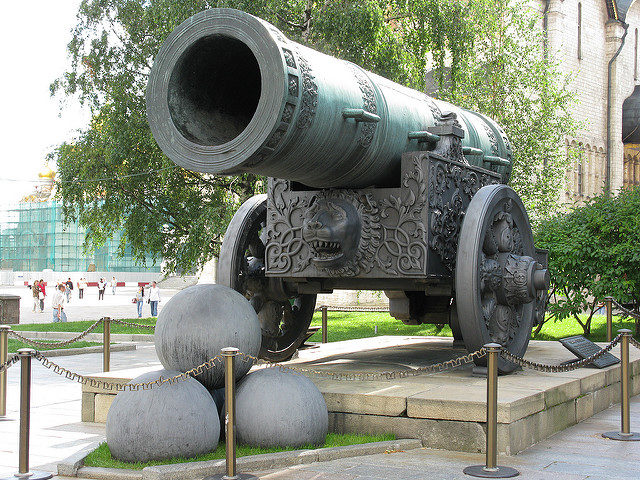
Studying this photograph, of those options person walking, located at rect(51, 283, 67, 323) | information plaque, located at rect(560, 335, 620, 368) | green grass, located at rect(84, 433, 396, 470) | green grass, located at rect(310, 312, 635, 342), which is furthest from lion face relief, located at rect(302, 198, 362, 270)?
person walking, located at rect(51, 283, 67, 323)

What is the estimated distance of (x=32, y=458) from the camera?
5.09 m

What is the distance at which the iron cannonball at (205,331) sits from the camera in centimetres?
520

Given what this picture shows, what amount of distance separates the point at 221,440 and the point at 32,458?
1.18m

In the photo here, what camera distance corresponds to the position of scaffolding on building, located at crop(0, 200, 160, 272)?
6611 centimetres

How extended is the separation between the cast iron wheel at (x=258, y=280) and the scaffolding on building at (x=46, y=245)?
58.6 m

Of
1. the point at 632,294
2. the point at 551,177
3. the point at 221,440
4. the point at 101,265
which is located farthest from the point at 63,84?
the point at 101,265

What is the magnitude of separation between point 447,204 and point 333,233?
0.97m

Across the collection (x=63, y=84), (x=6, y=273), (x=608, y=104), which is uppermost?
(x=608, y=104)

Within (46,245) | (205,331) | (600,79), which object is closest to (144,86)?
(205,331)

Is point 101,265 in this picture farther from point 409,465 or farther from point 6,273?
point 409,465

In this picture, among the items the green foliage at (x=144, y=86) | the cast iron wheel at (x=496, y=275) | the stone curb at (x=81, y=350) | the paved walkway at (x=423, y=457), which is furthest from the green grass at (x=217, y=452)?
the green foliage at (x=144, y=86)

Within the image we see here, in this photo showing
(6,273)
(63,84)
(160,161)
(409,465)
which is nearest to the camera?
(409,465)

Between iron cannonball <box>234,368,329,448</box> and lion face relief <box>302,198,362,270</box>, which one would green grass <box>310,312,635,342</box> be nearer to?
lion face relief <box>302,198,362,270</box>

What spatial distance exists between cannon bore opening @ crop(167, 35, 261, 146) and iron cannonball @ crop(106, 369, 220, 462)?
5.16 feet
